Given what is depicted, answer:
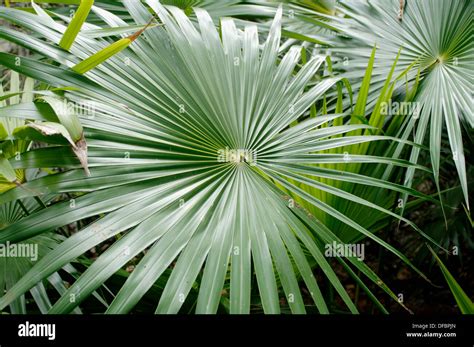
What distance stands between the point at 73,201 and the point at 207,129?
0.38 metres

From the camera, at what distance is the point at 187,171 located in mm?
1149

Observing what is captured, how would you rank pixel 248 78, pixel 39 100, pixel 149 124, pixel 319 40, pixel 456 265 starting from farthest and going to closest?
1. pixel 456 265
2. pixel 319 40
3. pixel 248 78
4. pixel 149 124
5. pixel 39 100

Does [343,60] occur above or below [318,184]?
above

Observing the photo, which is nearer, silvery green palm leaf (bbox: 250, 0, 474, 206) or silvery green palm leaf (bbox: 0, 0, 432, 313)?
silvery green palm leaf (bbox: 0, 0, 432, 313)

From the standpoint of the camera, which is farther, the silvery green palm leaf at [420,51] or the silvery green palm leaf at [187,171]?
the silvery green palm leaf at [420,51]

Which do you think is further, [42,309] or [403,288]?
[403,288]

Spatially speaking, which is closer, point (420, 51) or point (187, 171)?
point (187, 171)

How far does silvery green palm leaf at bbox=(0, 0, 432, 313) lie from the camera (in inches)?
38.1

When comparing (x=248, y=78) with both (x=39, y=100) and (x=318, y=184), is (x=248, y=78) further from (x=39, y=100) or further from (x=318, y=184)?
(x=39, y=100)

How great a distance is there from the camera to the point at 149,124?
46.0 inches

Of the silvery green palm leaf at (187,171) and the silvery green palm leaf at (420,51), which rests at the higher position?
the silvery green palm leaf at (420,51)

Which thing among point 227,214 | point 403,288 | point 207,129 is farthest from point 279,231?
point 403,288

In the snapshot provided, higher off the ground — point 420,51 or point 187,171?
point 420,51

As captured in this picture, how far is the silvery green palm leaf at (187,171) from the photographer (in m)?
0.97
